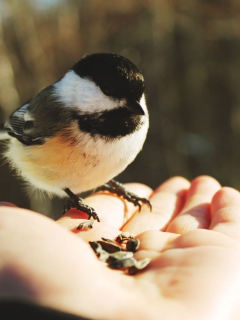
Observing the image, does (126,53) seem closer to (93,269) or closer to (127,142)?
(127,142)

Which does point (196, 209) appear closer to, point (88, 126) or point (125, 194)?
point (125, 194)

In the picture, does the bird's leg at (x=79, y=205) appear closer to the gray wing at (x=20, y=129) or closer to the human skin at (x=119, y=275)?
the gray wing at (x=20, y=129)

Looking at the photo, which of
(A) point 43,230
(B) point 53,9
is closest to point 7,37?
(B) point 53,9

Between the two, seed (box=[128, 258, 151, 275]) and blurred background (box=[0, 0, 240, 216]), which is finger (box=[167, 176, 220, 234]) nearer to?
seed (box=[128, 258, 151, 275])

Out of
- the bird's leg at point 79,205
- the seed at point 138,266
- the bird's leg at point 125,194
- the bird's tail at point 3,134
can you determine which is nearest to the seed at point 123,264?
the seed at point 138,266

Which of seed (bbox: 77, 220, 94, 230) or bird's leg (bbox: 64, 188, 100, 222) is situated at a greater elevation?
seed (bbox: 77, 220, 94, 230)

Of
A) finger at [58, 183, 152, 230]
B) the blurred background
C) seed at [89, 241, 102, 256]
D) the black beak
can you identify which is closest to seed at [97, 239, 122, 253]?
seed at [89, 241, 102, 256]
